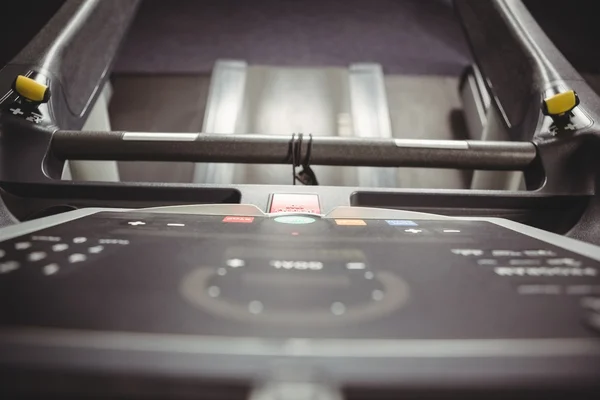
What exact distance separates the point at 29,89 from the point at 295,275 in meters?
0.82

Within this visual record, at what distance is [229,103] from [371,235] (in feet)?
5.05

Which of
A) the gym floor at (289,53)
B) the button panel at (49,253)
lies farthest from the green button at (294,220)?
the gym floor at (289,53)

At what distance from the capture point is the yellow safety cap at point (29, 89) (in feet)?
2.99

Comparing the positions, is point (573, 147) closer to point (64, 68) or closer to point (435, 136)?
point (435, 136)

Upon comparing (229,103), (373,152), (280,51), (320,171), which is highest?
(280,51)

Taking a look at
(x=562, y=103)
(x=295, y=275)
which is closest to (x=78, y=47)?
(x=295, y=275)

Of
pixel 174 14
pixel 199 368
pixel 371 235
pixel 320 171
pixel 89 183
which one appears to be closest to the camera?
pixel 199 368

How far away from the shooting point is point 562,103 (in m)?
0.92

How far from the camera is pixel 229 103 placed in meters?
1.96

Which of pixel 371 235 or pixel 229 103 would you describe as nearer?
pixel 371 235

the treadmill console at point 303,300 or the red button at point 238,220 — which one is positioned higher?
the treadmill console at point 303,300

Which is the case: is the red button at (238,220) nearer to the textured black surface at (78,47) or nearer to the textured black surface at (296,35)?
the textured black surface at (78,47)

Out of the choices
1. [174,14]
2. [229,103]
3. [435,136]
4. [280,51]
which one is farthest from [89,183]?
[174,14]

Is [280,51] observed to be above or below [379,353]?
above
